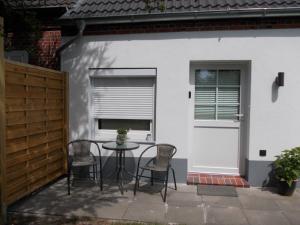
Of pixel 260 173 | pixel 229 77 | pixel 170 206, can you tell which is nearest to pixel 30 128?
pixel 170 206

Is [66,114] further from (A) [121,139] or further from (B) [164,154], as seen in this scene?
(B) [164,154]

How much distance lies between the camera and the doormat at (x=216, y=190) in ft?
17.9

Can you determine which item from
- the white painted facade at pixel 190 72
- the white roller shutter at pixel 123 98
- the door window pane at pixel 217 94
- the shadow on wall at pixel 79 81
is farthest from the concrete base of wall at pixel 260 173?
the shadow on wall at pixel 79 81

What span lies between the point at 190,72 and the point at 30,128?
3254 millimetres

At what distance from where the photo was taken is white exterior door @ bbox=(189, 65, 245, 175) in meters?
6.22

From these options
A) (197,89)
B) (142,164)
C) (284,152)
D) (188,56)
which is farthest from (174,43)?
(284,152)

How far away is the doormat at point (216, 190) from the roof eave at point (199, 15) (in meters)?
3.20

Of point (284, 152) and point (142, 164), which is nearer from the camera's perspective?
point (284, 152)

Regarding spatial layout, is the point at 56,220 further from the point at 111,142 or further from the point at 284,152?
the point at 284,152

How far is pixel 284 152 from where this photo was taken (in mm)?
5711

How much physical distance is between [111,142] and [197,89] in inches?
81.3

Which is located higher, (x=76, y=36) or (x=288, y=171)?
(x=76, y=36)

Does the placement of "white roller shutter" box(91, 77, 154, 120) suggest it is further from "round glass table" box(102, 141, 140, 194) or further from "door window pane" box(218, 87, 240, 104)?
"door window pane" box(218, 87, 240, 104)

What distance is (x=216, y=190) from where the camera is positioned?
564 centimetres
